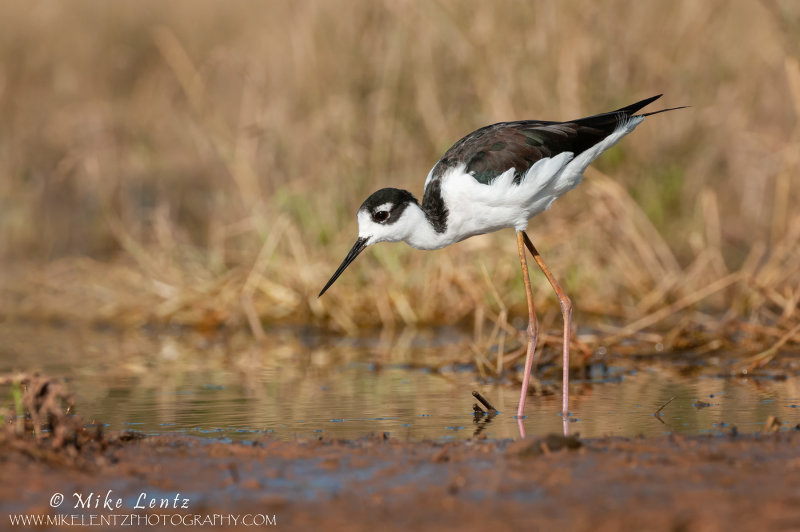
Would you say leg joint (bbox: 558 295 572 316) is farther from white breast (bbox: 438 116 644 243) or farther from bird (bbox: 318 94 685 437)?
white breast (bbox: 438 116 644 243)

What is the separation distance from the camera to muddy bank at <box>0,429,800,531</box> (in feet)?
10.9

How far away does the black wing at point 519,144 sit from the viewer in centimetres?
563

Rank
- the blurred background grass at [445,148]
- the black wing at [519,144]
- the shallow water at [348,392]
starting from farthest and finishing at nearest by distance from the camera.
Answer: the blurred background grass at [445,148], the black wing at [519,144], the shallow water at [348,392]

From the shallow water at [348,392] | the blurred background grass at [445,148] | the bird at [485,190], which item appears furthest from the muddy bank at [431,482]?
the blurred background grass at [445,148]

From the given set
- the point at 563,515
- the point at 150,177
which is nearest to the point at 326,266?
the point at 150,177

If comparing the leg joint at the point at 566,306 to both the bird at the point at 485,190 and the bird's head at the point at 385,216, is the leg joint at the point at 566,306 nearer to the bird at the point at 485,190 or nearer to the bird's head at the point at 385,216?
the bird at the point at 485,190

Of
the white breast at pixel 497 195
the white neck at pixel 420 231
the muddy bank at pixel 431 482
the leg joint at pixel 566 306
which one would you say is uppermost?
the white breast at pixel 497 195

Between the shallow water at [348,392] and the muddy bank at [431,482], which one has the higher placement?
the shallow water at [348,392]

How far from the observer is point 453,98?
901cm

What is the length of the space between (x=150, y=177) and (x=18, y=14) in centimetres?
405

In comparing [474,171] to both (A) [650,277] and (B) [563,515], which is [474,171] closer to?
(B) [563,515]

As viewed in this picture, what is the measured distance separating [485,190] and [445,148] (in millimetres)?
3019

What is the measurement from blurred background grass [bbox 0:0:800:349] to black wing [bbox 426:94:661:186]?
178 cm

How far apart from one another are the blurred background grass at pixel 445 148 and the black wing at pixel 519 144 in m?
1.78
